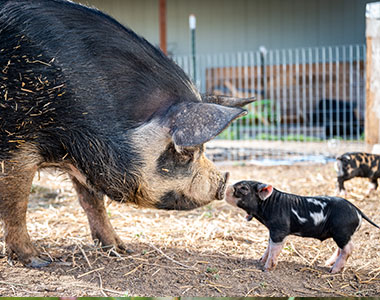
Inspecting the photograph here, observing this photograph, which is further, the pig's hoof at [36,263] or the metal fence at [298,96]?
the metal fence at [298,96]

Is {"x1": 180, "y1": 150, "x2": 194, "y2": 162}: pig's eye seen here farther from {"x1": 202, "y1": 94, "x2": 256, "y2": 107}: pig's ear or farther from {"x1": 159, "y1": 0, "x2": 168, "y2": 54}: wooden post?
{"x1": 159, "y1": 0, "x2": 168, "y2": 54}: wooden post

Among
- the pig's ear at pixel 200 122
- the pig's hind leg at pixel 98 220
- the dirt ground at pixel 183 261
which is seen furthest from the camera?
the pig's hind leg at pixel 98 220

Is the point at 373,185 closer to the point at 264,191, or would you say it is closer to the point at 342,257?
the point at 342,257

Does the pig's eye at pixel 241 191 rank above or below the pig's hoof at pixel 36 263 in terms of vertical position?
above

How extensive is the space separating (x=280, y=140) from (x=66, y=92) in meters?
9.71

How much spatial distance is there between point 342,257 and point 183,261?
119 cm

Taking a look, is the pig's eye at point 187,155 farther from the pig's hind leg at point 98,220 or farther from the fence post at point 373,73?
the fence post at point 373,73

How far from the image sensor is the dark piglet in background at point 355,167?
6.35 m

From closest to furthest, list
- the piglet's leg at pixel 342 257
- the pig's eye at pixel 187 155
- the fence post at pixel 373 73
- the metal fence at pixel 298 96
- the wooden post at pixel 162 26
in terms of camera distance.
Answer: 1. the pig's eye at pixel 187 155
2. the piglet's leg at pixel 342 257
3. the fence post at pixel 373 73
4. the metal fence at pixel 298 96
5. the wooden post at pixel 162 26

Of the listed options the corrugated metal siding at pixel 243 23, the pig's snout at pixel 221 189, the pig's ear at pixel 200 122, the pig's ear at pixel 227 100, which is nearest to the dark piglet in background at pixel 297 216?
the pig's snout at pixel 221 189

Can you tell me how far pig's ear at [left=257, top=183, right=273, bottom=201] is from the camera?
4047 mm

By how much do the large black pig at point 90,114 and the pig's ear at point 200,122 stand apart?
0.03 ft

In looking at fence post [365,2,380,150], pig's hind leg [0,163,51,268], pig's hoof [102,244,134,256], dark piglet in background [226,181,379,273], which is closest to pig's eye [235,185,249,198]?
dark piglet in background [226,181,379,273]

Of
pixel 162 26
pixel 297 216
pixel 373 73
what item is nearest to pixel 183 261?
pixel 297 216
